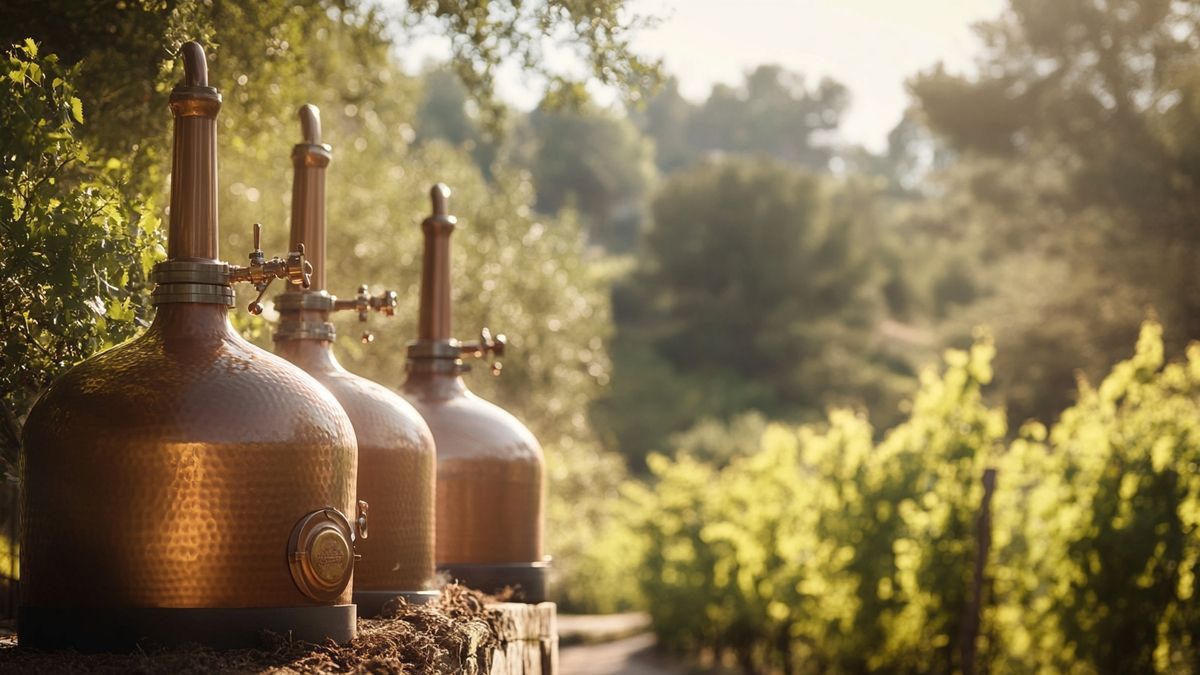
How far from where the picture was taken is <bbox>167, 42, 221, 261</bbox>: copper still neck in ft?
12.6

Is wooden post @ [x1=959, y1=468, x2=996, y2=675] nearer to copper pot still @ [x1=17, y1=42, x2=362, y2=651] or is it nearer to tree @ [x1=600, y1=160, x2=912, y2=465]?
copper pot still @ [x1=17, y1=42, x2=362, y2=651]

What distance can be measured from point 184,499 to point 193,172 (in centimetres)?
93

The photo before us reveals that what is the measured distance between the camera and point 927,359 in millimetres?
45219

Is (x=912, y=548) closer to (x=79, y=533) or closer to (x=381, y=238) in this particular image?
(x=381, y=238)

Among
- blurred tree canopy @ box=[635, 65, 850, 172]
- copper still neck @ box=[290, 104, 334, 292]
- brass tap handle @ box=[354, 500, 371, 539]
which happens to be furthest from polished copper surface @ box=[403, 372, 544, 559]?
blurred tree canopy @ box=[635, 65, 850, 172]

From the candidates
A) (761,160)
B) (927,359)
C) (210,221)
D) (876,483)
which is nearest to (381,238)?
(876,483)

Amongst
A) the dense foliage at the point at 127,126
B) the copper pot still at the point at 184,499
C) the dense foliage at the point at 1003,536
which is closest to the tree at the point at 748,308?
the dense foliage at the point at 1003,536

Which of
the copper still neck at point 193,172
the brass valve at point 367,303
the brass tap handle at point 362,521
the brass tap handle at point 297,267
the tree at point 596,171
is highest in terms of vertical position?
the tree at point 596,171

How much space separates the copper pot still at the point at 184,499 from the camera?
3.46m

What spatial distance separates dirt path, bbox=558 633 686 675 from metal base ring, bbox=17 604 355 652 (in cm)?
1337

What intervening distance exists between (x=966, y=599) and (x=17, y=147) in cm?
983

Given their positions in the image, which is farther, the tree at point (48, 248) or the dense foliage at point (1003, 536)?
the dense foliage at point (1003, 536)

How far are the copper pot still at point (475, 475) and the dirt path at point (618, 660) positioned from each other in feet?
37.1

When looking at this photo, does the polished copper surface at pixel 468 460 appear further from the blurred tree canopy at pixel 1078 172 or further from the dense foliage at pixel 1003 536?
the blurred tree canopy at pixel 1078 172
